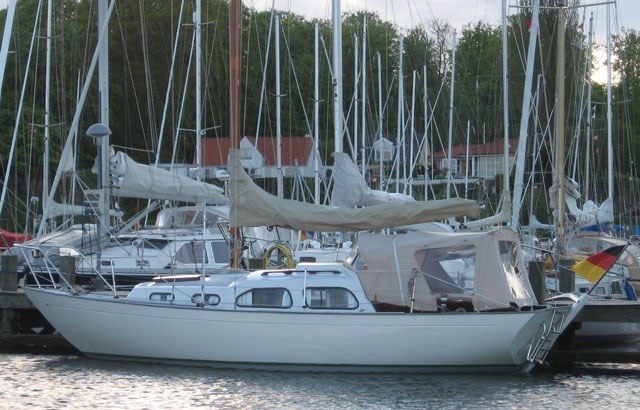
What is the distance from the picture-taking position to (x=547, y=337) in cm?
2167

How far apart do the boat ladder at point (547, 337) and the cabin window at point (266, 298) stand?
4712 mm

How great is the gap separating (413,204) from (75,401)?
24.3ft

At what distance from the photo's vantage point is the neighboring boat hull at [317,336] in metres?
21.2

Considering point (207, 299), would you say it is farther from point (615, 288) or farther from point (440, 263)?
point (615, 288)

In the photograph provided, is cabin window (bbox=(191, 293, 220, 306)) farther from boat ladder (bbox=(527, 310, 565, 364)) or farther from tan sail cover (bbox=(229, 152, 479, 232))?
boat ladder (bbox=(527, 310, 565, 364))

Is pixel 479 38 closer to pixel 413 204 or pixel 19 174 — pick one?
pixel 19 174

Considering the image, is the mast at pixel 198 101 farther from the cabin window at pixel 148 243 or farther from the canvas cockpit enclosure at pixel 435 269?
the canvas cockpit enclosure at pixel 435 269

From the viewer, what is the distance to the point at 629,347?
25547 millimetres

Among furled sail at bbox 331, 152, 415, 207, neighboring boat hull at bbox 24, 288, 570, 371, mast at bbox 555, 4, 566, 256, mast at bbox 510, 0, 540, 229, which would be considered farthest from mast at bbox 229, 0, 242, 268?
mast at bbox 555, 4, 566, 256

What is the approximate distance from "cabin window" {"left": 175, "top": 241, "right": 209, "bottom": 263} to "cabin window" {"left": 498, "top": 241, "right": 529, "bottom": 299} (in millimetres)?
9188

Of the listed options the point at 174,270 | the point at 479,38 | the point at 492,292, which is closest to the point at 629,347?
the point at 492,292

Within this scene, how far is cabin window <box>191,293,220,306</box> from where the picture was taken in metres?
21.8

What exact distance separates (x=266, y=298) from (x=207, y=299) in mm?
1176

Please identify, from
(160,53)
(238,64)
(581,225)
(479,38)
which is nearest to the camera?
(238,64)
